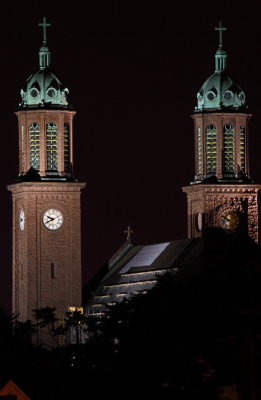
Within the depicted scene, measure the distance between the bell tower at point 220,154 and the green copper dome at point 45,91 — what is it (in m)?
7.70

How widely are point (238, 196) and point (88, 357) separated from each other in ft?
235

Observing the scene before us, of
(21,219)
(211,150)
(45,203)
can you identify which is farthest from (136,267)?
(211,150)

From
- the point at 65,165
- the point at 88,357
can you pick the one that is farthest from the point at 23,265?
the point at 88,357

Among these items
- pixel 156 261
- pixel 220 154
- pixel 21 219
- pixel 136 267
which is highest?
pixel 220 154

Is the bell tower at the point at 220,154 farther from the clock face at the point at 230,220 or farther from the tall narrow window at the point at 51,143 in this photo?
the tall narrow window at the point at 51,143

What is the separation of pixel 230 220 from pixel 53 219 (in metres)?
9.93

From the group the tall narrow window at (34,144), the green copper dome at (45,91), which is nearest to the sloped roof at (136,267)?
the tall narrow window at (34,144)

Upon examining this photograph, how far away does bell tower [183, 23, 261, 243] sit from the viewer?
166m

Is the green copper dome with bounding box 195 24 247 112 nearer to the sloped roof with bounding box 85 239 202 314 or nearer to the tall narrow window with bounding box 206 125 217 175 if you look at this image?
the tall narrow window with bounding box 206 125 217 175

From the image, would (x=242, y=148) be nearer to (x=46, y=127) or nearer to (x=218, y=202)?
(x=218, y=202)

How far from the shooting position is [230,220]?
168750 mm

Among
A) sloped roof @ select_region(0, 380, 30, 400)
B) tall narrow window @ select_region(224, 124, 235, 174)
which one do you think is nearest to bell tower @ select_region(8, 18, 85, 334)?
tall narrow window @ select_region(224, 124, 235, 174)

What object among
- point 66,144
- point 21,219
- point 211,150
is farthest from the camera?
→ point 21,219

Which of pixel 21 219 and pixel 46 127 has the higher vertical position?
pixel 46 127
